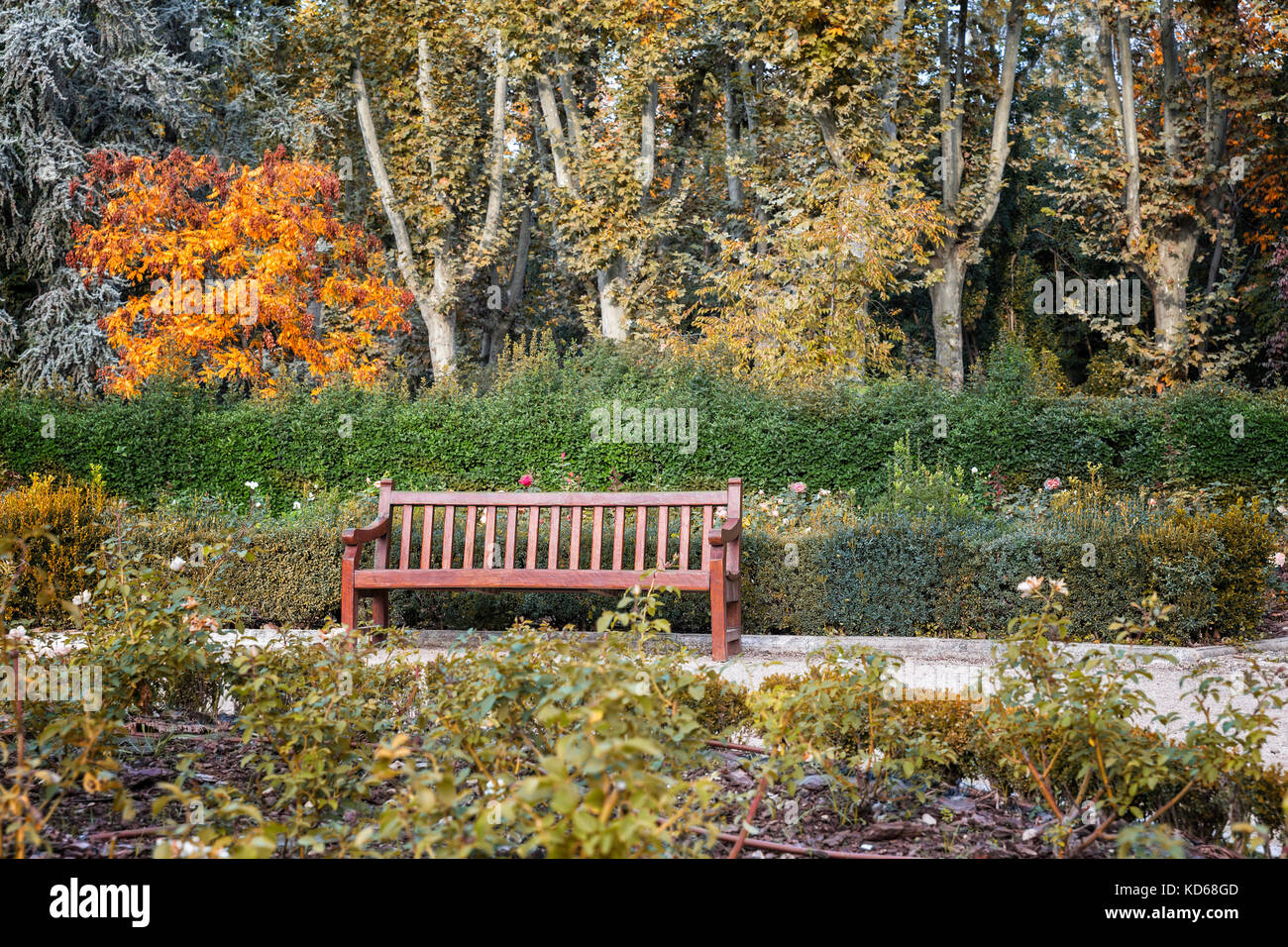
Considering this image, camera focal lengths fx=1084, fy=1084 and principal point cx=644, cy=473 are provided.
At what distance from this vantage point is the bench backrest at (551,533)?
20.9ft

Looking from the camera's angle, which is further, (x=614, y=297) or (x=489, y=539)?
(x=614, y=297)

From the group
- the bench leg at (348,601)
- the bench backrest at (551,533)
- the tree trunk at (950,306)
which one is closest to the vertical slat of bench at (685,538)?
the bench backrest at (551,533)

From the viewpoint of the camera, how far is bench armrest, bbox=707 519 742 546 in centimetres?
593

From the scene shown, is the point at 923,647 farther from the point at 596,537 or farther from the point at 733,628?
the point at 596,537

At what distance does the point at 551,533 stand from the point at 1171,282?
1241cm

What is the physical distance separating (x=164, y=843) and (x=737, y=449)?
8.41m

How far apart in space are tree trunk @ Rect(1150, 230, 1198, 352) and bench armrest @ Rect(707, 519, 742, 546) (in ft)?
37.7

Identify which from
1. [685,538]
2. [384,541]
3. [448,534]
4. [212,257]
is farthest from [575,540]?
[212,257]

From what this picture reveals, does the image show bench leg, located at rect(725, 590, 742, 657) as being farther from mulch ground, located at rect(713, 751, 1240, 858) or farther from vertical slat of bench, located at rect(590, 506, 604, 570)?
mulch ground, located at rect(713, 751, 1240, 858)

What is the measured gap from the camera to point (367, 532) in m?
6.55

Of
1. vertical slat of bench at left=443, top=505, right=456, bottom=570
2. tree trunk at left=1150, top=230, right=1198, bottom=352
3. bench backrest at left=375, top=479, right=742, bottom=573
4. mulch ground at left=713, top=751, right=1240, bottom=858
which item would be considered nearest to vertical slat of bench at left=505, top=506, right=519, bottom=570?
bench backrest at left=375, top=479, right=742, bottom=573

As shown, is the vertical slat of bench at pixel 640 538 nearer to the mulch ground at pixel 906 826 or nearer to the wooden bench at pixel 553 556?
the wooden bench at pixel 553 556
